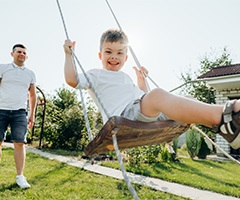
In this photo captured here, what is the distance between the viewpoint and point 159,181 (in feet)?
14.1

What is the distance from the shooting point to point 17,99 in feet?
10.7

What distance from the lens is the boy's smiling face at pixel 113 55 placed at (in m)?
2.04

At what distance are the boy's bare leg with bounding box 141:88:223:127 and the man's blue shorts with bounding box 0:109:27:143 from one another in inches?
77.9

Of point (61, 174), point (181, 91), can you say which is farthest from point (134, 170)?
point (181, 91)

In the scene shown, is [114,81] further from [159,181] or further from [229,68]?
[229,68]

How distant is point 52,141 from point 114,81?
20.6ft

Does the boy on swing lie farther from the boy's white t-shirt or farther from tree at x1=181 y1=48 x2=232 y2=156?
tree at x1=181 y1=48 x2=232 y2=156

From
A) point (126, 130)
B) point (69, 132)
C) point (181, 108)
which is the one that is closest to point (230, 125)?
point (181, 108)

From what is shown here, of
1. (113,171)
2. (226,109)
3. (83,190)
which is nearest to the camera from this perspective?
(226,109)

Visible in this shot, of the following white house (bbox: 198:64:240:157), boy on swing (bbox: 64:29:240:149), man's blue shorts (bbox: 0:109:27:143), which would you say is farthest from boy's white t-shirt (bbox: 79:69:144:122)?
white house (bbox: 198:64:240:157)

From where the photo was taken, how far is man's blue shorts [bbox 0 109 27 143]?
320cm

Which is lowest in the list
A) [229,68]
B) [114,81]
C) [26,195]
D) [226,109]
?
[26,195]

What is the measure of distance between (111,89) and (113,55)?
0.86 feet

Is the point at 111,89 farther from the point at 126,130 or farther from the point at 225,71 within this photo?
the point at 225,71
